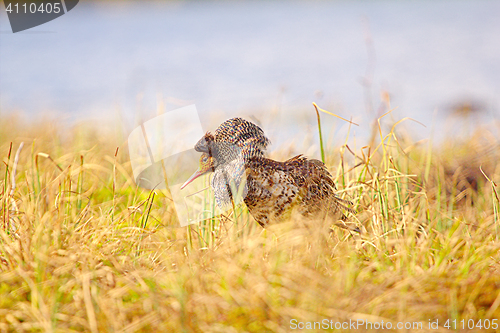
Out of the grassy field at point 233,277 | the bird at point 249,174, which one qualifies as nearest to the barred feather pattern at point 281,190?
the bird at point 249,174

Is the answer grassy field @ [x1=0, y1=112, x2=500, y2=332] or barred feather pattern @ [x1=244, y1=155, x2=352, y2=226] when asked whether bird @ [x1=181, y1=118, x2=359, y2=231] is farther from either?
grassy field @ [x1=0, y1=112, x2=500, y2=332]

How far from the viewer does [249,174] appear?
3.03 m

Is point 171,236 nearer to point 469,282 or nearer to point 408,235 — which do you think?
point 408,235

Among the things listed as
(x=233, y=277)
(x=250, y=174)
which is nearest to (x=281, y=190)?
(x=250, y=174)

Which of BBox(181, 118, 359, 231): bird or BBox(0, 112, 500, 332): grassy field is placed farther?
BBox(181, 118, 359, 231): bird

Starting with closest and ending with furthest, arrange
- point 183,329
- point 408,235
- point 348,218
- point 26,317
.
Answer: point 183,329 → point 26,317 → point 408,235 → point 348,218

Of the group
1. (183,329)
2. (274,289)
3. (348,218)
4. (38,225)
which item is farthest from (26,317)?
(348,218)

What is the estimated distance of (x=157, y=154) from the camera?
195 inches

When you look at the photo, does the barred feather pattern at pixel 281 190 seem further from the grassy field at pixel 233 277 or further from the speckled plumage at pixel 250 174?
the grassy field at pixel 233 277

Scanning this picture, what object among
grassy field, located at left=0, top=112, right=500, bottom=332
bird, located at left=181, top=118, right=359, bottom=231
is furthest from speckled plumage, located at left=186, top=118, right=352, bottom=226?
grassy field, located at left=0, top=112, right=500, bottom=332

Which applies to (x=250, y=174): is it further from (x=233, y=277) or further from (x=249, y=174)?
(x=233, y=277)

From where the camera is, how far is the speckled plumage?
9.95ft

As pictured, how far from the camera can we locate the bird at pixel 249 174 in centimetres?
303

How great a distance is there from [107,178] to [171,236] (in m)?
2.02
